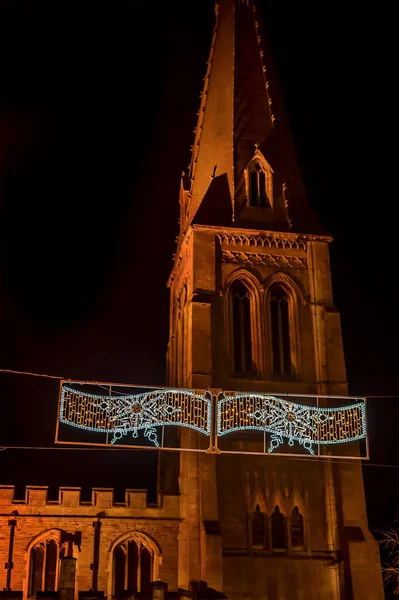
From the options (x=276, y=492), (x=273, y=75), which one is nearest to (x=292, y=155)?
(x=273, y=75)

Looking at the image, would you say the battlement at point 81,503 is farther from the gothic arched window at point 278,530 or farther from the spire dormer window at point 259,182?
the spire dormer window at point 259,182

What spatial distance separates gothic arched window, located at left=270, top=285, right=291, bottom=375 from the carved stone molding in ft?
3.13

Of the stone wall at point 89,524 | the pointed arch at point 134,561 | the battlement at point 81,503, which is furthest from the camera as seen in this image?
the battlement at point 81,503

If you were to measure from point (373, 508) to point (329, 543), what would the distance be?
847 cm

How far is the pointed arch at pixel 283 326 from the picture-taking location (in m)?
30.3

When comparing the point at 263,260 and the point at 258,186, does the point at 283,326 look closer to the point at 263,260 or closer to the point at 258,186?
the point at 263,260

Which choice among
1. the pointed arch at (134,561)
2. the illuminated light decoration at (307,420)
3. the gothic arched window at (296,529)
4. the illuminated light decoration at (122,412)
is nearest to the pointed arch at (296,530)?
the gothic arched window at (296,529)

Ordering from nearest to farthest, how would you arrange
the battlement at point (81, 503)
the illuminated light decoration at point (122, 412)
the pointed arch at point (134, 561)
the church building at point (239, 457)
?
the illuminated light decoration at point (122, 412) < the church building at point (239, 457) < the pointed arch at point (134, 561) < the battlement at point (81, 503)

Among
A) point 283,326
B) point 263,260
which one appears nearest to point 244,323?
point 283,326

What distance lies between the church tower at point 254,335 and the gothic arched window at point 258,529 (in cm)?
4

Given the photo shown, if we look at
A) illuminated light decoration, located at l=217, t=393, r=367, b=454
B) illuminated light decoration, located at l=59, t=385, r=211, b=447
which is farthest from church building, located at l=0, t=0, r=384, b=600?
illuminated light decoration, located at l=59, t=385, r=211, b=447

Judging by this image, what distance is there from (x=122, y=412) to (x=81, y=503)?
7.27 m

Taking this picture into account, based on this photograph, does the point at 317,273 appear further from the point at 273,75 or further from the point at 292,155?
the point at 273,75

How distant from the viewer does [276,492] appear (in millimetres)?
27625
